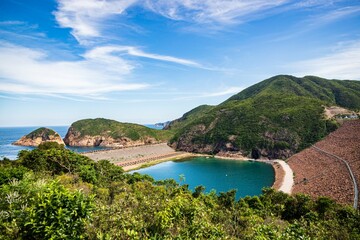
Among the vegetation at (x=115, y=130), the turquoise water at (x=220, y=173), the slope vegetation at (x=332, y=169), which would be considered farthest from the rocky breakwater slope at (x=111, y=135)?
the slope vegetation at (x=332, y=169)

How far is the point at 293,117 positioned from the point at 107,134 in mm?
111306

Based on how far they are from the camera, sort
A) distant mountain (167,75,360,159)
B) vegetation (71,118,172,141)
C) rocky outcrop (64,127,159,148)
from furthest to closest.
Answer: vegetation (71,118,172,141) < rocky outcrop (64,127,159,148) < distant mountain (167,75,360,159)

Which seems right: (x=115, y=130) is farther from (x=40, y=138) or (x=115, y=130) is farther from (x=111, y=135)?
(x=40, y=138)

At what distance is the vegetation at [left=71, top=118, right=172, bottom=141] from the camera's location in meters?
155

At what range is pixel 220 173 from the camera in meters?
75.7

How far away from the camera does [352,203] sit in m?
37.4

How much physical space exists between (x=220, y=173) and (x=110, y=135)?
100 m

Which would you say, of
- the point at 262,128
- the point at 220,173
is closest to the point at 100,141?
the point at 262,128

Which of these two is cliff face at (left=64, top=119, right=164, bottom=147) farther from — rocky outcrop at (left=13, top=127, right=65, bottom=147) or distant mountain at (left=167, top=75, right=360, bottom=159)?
distant mountain at (left=167, top=75, right=360, bottom=159)

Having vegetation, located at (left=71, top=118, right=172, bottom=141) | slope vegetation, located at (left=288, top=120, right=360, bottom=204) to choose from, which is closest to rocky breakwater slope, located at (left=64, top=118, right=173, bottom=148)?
vegetation, located at (left=71, top=118, right=172, bottom=141)

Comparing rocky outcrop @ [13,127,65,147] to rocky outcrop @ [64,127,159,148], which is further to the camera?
rocky outcrop @ [64,127,159,148]

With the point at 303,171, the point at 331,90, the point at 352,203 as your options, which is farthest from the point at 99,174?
the point at 331,90

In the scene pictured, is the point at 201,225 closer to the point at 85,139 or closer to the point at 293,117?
the point at 293,117

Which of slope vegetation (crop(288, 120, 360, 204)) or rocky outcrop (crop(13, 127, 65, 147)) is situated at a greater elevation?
rocky outcrop (crop(13, 127, 65, 147))
